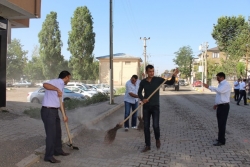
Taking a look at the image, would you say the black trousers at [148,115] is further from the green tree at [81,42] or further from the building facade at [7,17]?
the green tree at [81,42]

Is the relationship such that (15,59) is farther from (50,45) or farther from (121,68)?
(121,68)

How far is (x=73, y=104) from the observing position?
12.5 metres

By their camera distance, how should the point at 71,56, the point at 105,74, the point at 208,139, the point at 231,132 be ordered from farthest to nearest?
the point at 105,74 < the point at 71,56 < the point at 231,132 < the point at 208,139

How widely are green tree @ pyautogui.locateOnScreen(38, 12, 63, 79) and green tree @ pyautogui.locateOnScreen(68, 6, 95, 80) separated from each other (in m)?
3.05

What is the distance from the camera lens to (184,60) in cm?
8075

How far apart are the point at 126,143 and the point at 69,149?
141cm

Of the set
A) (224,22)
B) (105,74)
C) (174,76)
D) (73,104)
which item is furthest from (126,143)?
(105,74)

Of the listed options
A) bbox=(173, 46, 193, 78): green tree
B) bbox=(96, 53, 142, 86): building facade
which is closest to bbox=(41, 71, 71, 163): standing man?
bbox=(96, 53, 142, 86): building facade

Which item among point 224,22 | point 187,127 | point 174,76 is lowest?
point 187,127

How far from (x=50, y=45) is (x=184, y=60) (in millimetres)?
44332

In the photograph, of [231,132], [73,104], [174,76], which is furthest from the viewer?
[73,104]

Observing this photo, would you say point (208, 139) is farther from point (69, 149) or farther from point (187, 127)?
point (69, 149)

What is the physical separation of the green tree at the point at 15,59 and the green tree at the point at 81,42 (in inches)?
793

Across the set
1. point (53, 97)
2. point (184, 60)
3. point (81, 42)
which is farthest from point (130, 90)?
point (184, 60)
